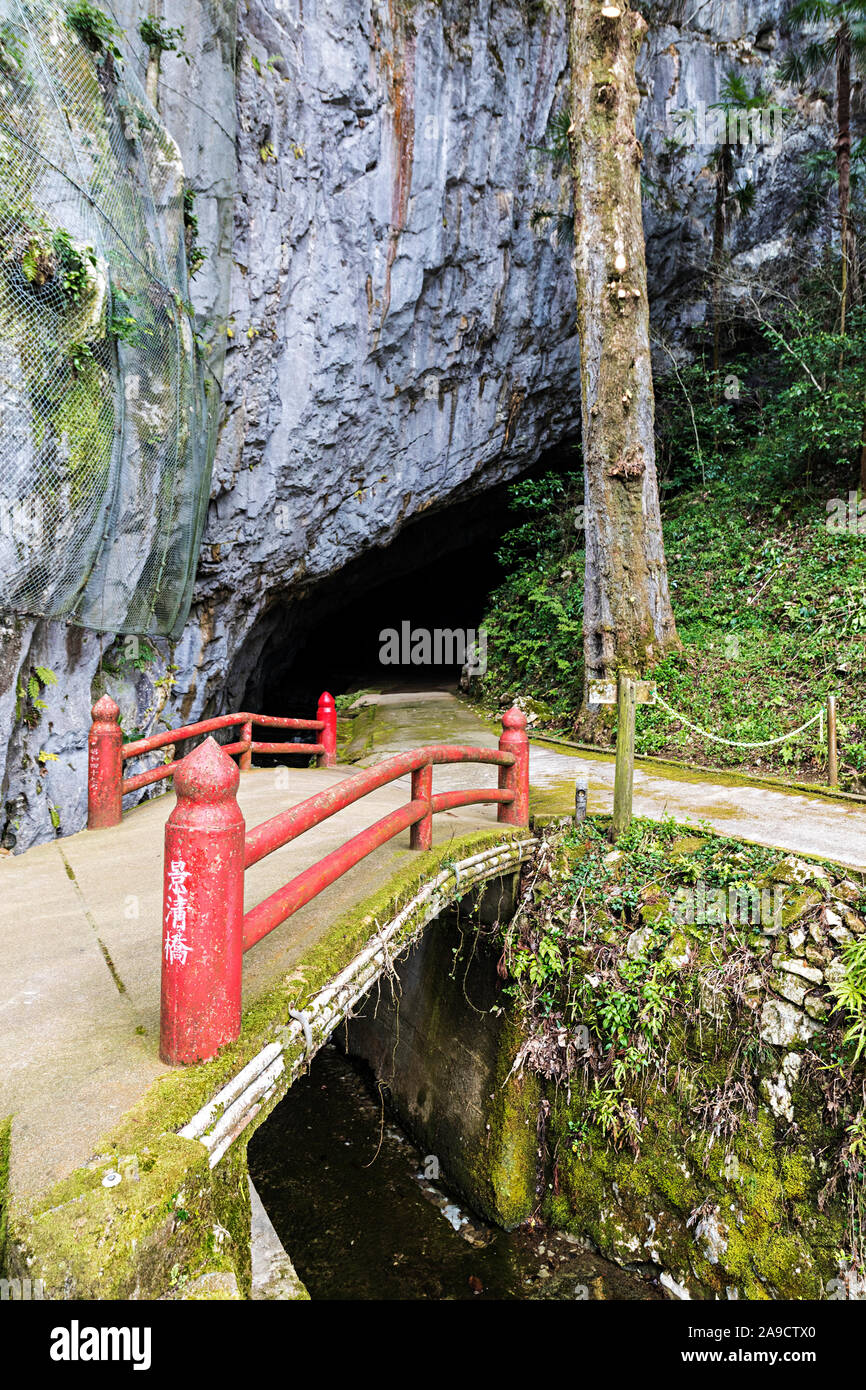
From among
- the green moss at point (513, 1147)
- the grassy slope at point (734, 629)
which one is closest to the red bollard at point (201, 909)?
the green moss at point (513, 1147)

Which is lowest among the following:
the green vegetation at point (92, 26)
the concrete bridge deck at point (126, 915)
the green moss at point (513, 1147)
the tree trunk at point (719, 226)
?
the green moss at point (513, 1147)

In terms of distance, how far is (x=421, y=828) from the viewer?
3904 mm

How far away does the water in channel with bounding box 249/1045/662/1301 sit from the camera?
3844 millimetres

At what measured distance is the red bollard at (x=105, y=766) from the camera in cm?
446

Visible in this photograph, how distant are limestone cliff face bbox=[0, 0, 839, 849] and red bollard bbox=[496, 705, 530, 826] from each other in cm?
300

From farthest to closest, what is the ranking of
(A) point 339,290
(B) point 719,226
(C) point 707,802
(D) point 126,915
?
(B) point 719,226
(A) point 339,290
(C) point 707,802
(D) point 126,915

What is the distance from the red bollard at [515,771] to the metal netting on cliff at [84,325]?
2.92 metres

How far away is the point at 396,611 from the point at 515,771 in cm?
1667

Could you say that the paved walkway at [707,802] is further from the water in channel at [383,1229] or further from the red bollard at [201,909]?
the red bollard at [201,909]

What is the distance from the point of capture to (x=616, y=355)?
764 centimetres

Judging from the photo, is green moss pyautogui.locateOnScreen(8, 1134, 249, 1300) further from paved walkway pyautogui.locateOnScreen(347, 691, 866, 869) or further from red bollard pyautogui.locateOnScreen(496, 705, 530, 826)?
paved walkway pyautogui.locateOnScreen(347, 691, 866, 869)

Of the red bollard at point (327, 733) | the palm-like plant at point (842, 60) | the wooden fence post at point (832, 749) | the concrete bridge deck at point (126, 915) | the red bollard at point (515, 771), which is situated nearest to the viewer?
the concrete bridge deck at point (126, 915)

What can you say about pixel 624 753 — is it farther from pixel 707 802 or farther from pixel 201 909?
pixel 201 909

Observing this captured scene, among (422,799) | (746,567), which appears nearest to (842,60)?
(746,567)
